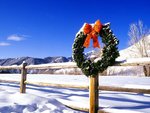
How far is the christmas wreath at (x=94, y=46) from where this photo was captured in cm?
697

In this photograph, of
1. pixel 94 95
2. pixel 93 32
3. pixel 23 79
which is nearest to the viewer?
pixel 94 95

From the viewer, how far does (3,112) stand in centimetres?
667

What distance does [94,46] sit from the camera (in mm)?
7488

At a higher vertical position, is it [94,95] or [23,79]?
[23,79]

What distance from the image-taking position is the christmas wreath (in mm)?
6966

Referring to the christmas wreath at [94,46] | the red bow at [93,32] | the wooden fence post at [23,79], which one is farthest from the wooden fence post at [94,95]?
the wooden fence post at [23,79]

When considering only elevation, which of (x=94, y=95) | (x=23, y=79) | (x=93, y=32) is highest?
(x=93, y=32)

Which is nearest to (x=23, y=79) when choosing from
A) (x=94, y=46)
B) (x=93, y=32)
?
(x=94, y=46)

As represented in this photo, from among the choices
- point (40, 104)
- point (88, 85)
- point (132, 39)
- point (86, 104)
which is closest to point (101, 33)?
point (88, 85)

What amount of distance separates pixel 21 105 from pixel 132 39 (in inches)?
1318

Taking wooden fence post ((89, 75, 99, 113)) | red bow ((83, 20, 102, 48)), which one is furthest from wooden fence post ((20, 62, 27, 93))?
wooden fence post ((89, 75, 99, 113))

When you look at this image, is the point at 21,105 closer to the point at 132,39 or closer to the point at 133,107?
the point at 133,107

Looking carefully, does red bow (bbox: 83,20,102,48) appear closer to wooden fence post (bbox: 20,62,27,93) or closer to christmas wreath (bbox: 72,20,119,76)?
christmas wreath (bbox: 72,20,119,76)

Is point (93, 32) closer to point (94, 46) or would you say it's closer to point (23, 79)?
point (94, 46)
